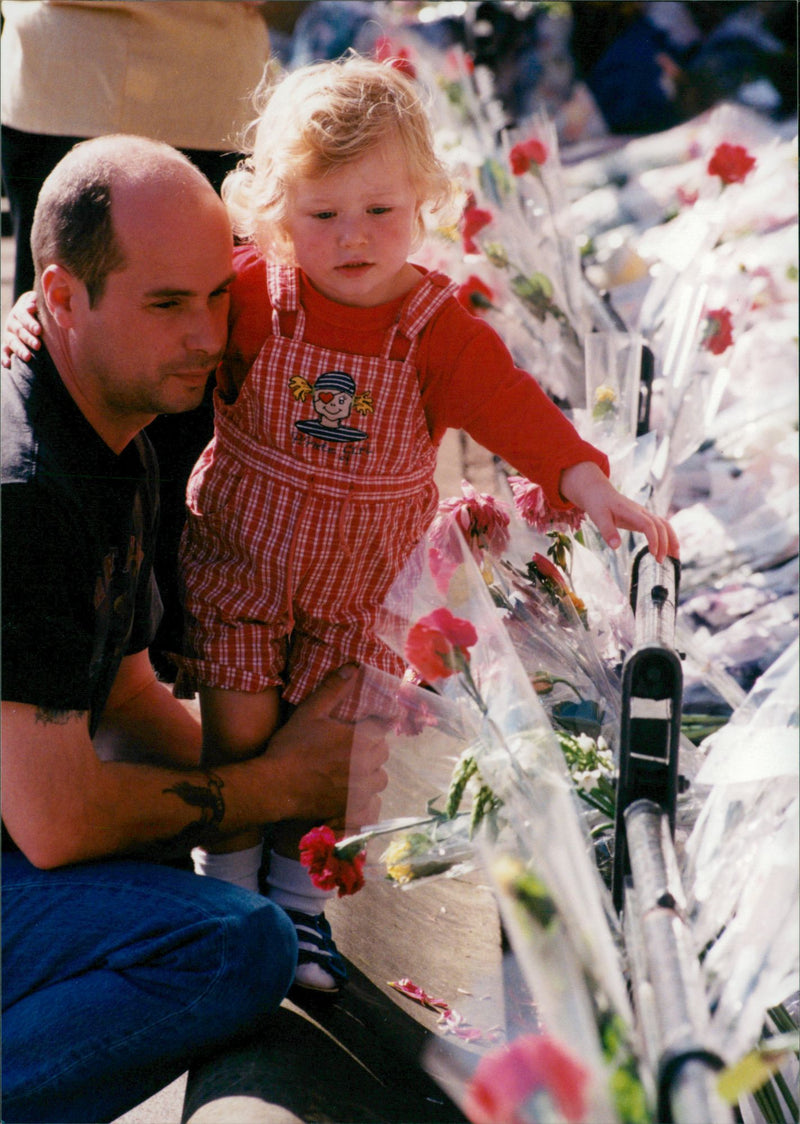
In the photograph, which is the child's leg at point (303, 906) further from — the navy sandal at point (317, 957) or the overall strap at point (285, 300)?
the overall strap at point (285, 300)

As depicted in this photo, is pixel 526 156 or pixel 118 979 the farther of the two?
pixel 526 156

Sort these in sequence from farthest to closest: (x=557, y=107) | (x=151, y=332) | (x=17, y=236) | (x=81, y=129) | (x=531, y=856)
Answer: (x=557, y=107) → (x=17, y=236) → (x=81, y=129) → (x=151, y=332) → (x=531, y=856)

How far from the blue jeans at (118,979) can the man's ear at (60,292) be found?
574mm

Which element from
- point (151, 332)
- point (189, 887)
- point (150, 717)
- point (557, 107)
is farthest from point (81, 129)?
point (557, 107)

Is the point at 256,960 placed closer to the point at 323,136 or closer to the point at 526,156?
the point at 323,136

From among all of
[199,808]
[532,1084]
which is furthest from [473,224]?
[532,1084]

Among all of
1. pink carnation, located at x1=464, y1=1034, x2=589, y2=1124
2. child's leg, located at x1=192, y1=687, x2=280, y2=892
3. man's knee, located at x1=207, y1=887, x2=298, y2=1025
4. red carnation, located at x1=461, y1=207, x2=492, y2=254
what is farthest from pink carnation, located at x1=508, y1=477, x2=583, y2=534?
red carnation, located at x1=461, y1=207, x2=492, y2=254

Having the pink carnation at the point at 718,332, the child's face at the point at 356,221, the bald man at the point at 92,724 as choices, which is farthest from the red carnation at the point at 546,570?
the pink carnation at the point at 718,332

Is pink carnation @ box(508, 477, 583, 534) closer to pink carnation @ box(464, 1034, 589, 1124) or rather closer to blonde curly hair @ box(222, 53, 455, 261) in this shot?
blonde curly hair @ box(222, 53, 455, 261)

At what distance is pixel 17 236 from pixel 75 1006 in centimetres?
104

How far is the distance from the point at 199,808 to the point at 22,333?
21.7 inches

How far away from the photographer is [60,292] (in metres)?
1.22

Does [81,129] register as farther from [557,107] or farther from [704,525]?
[557,107]

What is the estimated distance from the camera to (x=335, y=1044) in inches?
44.6
